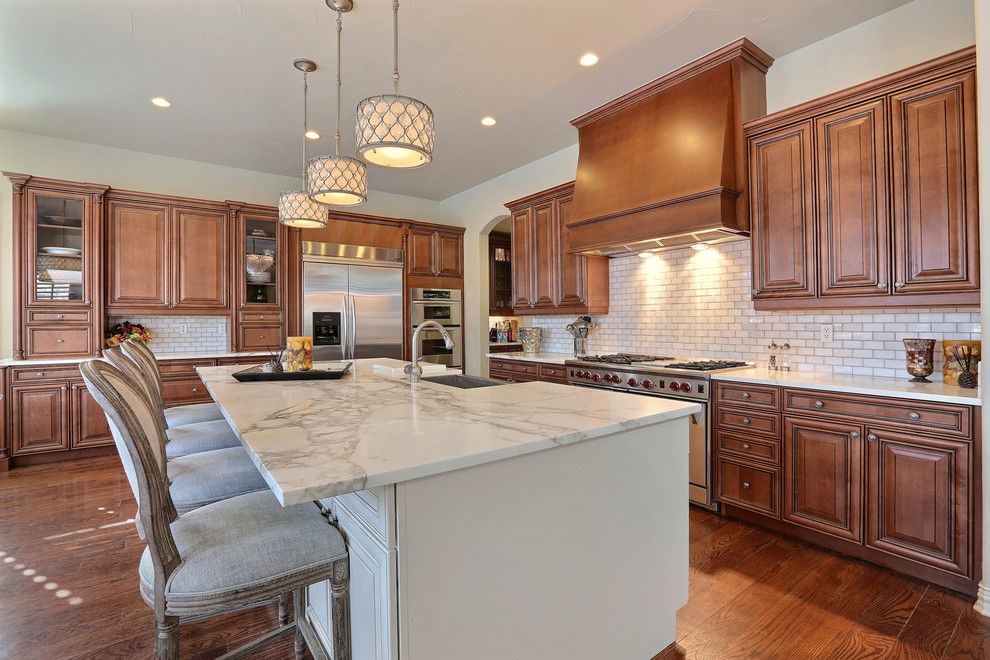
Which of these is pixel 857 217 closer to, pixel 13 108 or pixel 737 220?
pixel 737 220

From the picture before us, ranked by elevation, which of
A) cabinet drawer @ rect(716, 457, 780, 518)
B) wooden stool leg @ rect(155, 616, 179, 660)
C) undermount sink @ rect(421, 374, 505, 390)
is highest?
undermount sink @ rect(421, 374, 505, 390)

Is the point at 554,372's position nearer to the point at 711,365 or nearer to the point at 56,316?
the point at 711,365

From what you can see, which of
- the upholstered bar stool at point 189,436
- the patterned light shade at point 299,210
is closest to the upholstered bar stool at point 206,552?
the upholstered bar stool at point 189,436

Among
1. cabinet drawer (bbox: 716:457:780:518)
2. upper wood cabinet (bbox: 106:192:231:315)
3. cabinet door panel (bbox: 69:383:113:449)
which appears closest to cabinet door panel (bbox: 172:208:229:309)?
upper wood cabinet (bbox: 106:192:231:315)

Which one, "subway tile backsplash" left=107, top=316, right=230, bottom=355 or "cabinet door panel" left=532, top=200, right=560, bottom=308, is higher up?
"cabinet door panel" left=532, top=200, right=560, bottom=308

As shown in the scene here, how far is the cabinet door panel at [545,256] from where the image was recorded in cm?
452

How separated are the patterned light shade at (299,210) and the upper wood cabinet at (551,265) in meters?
2.04

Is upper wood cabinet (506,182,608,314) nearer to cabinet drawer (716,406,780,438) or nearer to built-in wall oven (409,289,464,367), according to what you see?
built-in wall oven (409,289,464,367)

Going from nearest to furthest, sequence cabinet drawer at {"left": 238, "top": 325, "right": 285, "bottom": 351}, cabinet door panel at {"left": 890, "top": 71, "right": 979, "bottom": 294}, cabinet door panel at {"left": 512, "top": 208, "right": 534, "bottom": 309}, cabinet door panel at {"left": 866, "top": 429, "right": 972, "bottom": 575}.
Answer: cabinet door panel at {"left": 866, "top": 429, "right": 972, "bottom": 575} < cabinet door panel at {"left": 890, "top": 71, "right": 979, "bottom": 294} < cabinet door panel at {"left": 512, "top": 208, "right": 534, "bottom": 309} < cabinet drawer at {"left": 238, "top": 325, "right": 285, "bottom": 351}

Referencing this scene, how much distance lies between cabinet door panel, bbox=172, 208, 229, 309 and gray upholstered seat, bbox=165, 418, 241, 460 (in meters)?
2.72

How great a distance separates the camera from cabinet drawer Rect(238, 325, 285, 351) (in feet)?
16.0

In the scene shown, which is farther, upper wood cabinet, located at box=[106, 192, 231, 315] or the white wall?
upper wood cabinet, located at box=[106, 192, 231, 315]

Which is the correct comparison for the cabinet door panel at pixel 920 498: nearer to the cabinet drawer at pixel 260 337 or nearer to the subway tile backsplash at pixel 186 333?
the cabinet drawer at pixel 260 337

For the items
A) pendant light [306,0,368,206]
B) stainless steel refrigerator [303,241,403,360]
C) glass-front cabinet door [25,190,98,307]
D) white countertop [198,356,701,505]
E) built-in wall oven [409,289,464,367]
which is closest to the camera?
white countertop [198,356,701,505]
